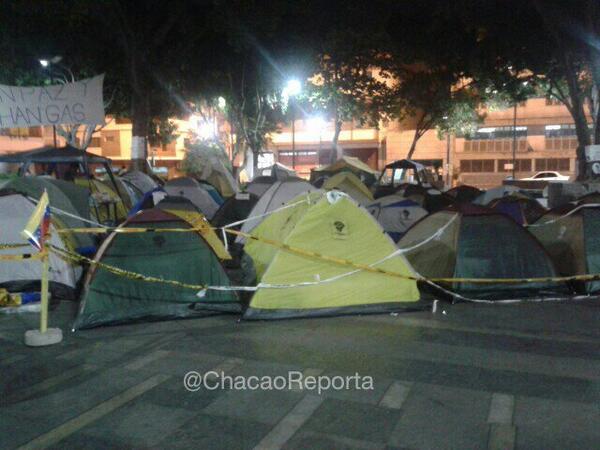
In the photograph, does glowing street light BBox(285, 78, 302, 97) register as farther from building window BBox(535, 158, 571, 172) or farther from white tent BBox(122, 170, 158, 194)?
building window BBox(535, 158, 571, 172)

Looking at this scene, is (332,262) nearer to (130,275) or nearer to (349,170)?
(130,275)

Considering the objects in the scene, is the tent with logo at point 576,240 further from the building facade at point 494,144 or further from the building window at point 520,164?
the building window at point 520,164

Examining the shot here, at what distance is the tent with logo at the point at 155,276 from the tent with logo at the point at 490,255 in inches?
112

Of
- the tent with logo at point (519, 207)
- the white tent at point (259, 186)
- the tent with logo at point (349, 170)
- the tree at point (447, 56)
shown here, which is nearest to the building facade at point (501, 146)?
the tree at point (447, 56)

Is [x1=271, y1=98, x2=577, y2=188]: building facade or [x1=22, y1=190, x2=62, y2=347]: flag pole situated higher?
[x1=271, y1=98, x2=577, y2=188]: building facade

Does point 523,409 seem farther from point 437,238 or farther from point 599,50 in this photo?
point 599,50

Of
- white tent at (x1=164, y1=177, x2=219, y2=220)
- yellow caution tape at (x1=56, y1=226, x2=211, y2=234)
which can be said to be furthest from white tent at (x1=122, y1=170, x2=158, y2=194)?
yellow caution tape at (x1=56, y1=226, x2=211, y2=234)

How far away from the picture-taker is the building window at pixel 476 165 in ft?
159

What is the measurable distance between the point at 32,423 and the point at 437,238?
609 centimetres

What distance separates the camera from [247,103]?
28.7 m

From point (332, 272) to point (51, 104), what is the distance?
9.51m

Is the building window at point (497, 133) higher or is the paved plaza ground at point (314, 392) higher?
the building window at point (497, 133)

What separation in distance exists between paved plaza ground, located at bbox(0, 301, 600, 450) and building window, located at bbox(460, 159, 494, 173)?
43.2 meters

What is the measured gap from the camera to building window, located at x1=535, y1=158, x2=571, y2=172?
46.3m
